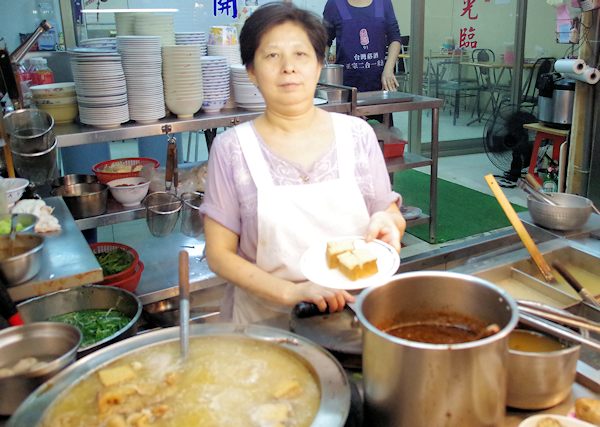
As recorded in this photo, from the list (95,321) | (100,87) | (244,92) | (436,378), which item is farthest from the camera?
(244,92)

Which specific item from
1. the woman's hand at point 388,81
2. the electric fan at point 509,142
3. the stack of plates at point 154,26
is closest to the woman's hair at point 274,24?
the stack of plates at point 154,26

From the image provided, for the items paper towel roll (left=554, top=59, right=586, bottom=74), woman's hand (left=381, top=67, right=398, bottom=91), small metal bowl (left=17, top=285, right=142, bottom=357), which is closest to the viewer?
small metal bowl (left=17, top=285, right=142, bottom=357)

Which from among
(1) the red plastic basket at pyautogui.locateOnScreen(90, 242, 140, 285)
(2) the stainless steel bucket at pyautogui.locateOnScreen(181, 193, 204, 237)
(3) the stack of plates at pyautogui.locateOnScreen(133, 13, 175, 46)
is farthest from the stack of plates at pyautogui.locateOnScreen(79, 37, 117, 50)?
(1) the red plastic basket at pyautogui.locateOnScreen(90, 242, 140, 285)

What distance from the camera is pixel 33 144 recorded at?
8.98ft

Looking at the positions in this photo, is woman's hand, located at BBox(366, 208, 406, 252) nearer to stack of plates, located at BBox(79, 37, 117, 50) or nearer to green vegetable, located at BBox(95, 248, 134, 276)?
green vegetable, located at BBox(95, 248, 134, 276)

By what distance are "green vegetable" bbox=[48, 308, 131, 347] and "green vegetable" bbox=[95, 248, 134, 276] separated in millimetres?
506

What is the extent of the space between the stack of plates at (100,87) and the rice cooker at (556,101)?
4.04 m

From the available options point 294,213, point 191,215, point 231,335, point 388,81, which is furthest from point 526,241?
point 388,81

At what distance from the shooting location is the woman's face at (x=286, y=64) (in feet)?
5.43

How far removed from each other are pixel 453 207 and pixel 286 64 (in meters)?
4.38

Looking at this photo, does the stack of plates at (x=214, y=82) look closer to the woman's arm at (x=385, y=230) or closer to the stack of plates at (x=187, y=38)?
the stack of plates at (x=187, y=38)

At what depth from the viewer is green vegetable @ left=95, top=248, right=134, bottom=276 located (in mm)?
2871

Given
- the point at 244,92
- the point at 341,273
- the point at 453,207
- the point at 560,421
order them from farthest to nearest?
the point at 453,207
the point at 244,92
the point at 341,273
the point at 560,421

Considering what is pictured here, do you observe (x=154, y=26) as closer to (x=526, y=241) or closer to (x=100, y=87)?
(x=100, y=87)
